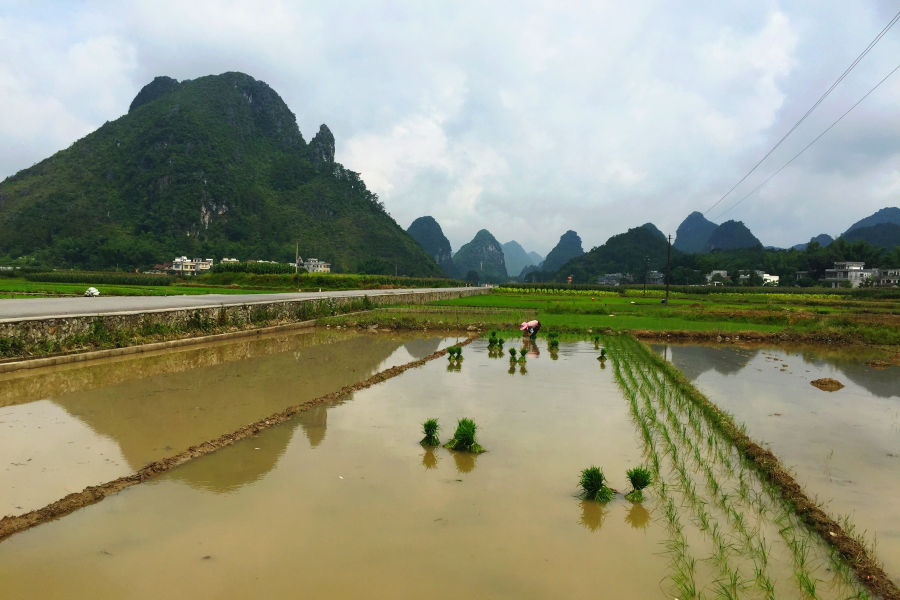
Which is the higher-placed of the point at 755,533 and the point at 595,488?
the point at 595,488

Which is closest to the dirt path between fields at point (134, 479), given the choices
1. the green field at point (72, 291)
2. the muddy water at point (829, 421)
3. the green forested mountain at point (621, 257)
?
the muddy water at point (829, 421)

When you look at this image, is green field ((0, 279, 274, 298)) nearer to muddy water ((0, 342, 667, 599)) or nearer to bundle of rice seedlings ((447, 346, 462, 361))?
bundle of rice seedlings ((447, 346, 462, 361))

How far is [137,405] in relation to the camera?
23.9 feet

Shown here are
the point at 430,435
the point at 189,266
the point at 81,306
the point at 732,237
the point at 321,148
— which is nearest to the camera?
the point at 430,435

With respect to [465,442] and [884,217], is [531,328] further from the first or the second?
[884,217]

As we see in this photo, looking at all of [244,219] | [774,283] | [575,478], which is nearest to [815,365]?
[575,478]

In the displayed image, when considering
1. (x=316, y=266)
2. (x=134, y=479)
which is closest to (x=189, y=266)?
(x=316, y=266)

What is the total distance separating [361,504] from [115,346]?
10089 mm

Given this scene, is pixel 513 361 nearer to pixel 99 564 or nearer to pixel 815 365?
pixel 815 365

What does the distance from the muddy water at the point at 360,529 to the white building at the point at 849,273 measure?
79.3m

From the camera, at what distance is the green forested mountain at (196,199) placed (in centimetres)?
7850

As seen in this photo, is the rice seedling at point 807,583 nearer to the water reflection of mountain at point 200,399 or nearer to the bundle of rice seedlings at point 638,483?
the bundle of rice seedlings at point 638,483

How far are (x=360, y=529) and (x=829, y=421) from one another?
698 cm

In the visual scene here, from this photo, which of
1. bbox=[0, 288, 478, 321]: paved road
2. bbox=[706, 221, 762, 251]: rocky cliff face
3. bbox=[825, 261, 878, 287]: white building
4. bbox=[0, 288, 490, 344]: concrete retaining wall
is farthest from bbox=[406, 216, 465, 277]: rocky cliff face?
bbox=[0, 288, 478, 321]: paved road
